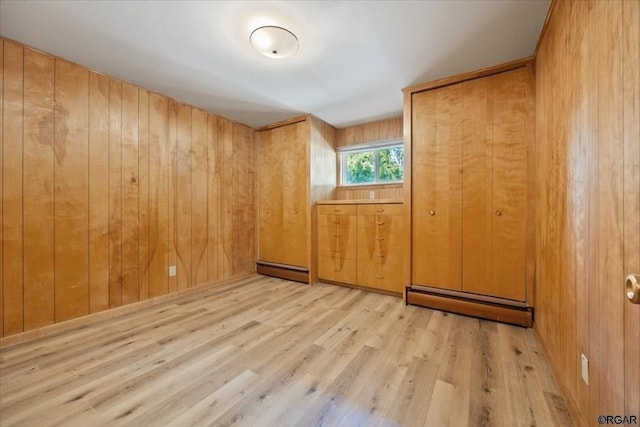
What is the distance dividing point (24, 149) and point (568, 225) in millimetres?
3581

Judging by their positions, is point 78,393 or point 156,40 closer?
point 78,393

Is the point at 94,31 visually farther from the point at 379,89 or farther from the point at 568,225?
the point at 568,225

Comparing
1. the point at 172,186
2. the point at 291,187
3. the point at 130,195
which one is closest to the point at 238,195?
the point at 291,187

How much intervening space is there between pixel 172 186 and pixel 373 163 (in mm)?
A: 2641

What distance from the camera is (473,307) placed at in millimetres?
2225

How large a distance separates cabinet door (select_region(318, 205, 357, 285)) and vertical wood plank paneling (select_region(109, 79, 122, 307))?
7.14 ft

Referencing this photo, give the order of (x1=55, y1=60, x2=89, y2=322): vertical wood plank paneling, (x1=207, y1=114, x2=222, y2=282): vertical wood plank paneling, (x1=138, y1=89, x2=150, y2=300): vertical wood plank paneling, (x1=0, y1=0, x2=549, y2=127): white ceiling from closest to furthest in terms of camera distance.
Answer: (x1=0, y1=0, x2=549, y2=127): white ceiling, (x1=55, y1=60, x2=89, y2=322): vertical wood plank paneling, (x1=138, y1=89, x2=150, y2=300): vertical wood plank paneling, (x1=207, y1=114, x2=222, y2=282): vertical wood plank paneling

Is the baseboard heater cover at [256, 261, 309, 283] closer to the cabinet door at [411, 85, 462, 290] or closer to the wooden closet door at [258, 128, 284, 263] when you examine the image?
the wooden closet door at [258, 128, 284, 263]

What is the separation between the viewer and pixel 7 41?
1.76 m

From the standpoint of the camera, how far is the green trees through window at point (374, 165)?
345 centimetres

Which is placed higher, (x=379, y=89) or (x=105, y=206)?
(x=379, y=89)

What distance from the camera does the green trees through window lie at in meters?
3.45

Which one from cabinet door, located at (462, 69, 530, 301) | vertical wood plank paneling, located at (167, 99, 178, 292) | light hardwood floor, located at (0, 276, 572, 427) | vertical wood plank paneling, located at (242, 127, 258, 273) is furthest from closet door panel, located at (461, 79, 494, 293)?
vertical wood plank paneling, located at (167, 99, 178, 292)

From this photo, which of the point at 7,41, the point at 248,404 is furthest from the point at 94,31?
the point at 248,404
